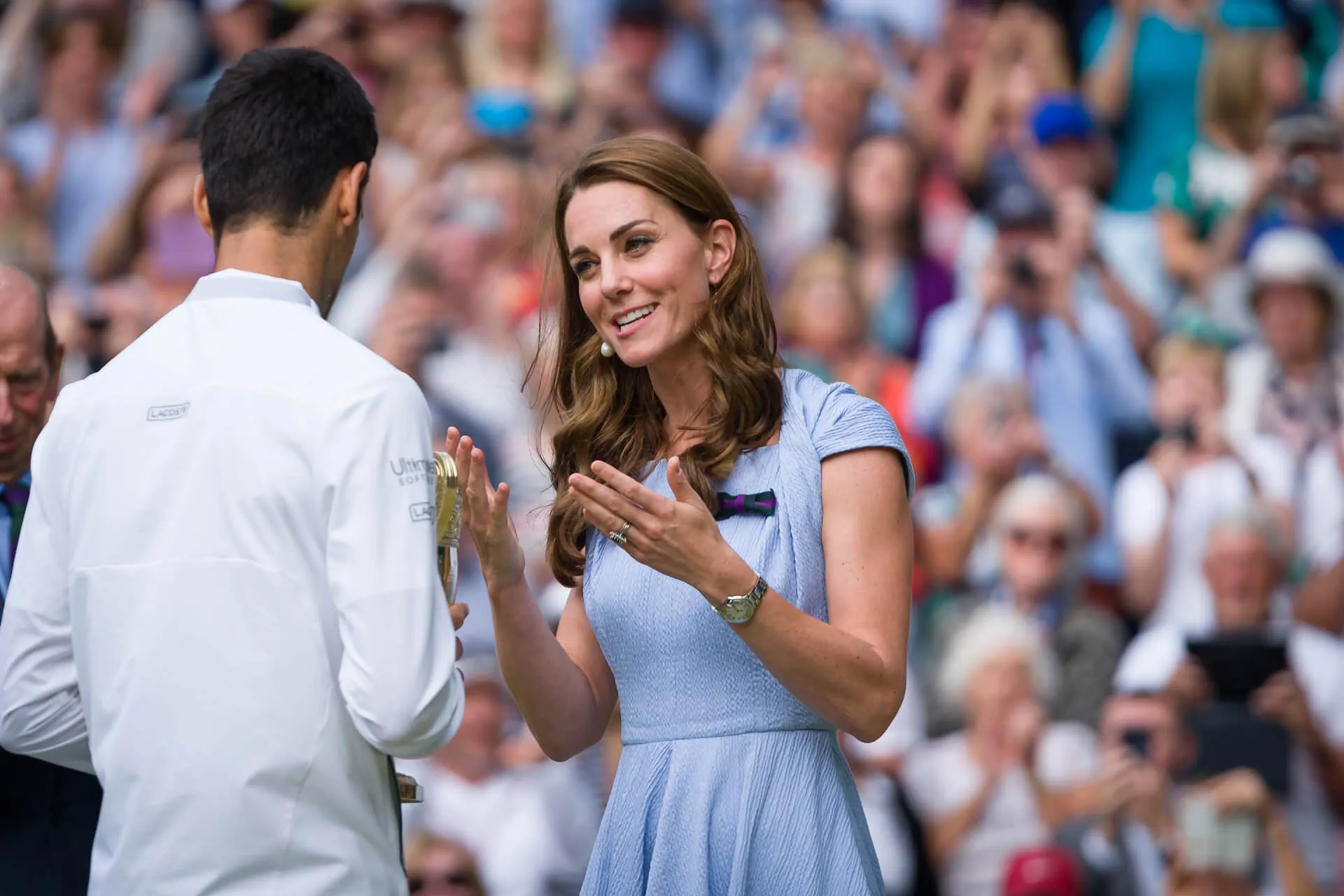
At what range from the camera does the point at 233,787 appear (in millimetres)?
2023

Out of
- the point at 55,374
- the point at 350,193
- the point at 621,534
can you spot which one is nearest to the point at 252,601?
the point at 621,534

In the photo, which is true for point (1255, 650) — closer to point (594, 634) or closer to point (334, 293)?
point (594, 634)

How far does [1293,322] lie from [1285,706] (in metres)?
1.62

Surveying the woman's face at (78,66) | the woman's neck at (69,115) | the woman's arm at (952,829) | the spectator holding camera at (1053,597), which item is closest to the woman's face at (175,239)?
the woman's neck at (69,115)

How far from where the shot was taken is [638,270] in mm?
2580

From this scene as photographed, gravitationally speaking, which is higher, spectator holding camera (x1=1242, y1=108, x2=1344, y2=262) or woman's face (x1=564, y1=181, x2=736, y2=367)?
spectator holding camera (x1=1242, y1=108, x2=1344, y2=262)

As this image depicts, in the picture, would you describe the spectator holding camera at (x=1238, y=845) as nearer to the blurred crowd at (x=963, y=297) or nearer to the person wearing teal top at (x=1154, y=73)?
the blurred crowd at (x=963, y=297)

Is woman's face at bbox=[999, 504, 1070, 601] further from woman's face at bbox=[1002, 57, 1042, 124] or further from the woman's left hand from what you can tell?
the woman's left hand

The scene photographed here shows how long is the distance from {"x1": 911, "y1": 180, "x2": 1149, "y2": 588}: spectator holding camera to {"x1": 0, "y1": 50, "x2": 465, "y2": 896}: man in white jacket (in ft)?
14.7

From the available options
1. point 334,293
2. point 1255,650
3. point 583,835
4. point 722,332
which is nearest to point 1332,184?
point 1255,650

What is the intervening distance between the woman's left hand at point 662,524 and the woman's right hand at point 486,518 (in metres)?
0.31

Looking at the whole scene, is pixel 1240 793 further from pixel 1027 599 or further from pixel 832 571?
pixel 832 571

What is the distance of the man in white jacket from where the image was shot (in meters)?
2.03

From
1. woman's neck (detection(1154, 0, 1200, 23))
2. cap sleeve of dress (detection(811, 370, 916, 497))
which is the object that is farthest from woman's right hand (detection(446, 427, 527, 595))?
woman's neck (detection(1154, 0, 1200, 23))
